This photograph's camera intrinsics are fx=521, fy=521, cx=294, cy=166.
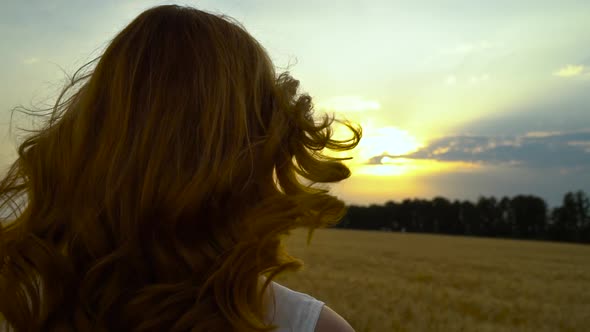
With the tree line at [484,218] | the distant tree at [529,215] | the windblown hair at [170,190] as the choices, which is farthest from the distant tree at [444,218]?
the windblown hair at [170,190]

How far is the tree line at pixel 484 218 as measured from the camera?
56.9 meters

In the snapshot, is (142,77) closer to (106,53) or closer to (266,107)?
(106,53)

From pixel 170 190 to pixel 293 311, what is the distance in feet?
1.12

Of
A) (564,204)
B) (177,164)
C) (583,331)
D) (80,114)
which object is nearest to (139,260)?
(177,164)

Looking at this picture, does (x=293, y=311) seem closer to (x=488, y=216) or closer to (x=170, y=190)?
(x=170, y=190)

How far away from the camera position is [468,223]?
64500 mm

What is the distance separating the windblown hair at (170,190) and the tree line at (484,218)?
5865cm

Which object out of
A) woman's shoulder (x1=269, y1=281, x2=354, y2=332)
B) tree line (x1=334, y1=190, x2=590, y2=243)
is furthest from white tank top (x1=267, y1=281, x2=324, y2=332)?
tree line (x1=334, y1=190, x2=590, y2=243)

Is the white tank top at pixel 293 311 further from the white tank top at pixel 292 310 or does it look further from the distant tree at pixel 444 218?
the distant tree at pixel 444 218

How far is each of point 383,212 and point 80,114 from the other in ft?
221

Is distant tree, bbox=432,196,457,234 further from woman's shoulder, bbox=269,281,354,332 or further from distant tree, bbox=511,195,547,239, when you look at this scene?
woman's shoulder, bbox=269,281,354,332

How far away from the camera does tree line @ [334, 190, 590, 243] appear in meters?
56.9

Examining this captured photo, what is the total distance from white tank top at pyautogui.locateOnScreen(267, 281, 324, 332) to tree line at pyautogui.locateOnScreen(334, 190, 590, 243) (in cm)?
5873

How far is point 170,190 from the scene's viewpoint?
1.04 metres
